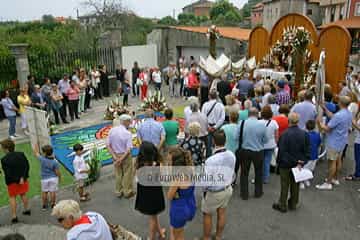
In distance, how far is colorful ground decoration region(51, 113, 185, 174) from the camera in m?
7.94

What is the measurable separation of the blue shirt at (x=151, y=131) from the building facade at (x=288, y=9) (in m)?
32.5

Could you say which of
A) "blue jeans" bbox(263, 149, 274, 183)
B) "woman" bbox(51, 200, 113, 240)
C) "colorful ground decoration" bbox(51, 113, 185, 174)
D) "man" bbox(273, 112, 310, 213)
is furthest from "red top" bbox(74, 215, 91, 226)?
"colorful ground decoration" bbox(51, 113, 185, 174)

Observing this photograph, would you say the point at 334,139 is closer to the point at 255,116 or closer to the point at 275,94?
the point at 255,116

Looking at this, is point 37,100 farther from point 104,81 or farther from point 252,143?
point 252,143

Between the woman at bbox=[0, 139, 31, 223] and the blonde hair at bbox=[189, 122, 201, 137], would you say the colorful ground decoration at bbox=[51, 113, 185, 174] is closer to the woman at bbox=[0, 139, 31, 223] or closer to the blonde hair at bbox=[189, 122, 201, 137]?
the woman at bbox=[0, 139, 31, 223]

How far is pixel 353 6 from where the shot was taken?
103ft

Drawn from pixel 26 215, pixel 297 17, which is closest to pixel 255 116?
pixel 26 215

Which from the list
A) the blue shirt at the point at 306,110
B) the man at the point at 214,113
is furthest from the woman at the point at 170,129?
the blue shirt at the point at 306,110

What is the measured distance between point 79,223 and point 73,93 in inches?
335

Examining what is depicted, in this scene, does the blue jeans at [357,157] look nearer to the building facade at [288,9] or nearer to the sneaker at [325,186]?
the sneaker at [325,186]

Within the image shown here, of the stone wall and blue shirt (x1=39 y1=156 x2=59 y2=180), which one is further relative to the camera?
the stone wall

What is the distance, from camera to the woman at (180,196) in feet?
12.5

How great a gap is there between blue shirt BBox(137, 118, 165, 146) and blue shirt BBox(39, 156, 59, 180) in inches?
62.0

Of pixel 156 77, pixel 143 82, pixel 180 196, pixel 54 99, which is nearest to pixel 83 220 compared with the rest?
pixel 180 196
